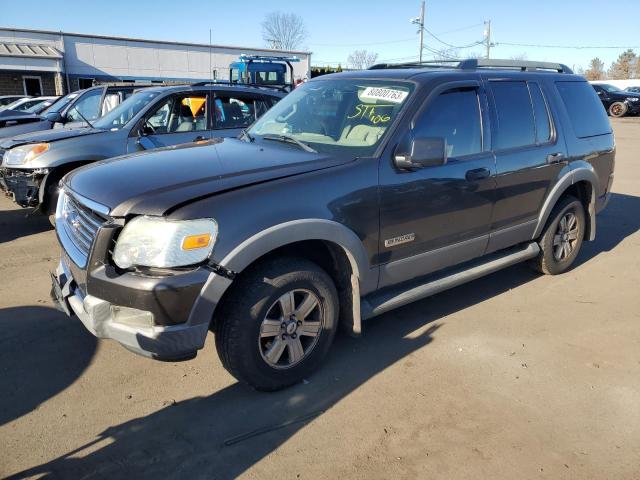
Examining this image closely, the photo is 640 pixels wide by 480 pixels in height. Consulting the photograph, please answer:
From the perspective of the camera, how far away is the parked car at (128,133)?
6.12 meters

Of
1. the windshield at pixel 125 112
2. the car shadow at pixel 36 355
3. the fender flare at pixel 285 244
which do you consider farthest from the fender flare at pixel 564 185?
the windshield at pixel 125 112

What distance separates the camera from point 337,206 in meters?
3.06

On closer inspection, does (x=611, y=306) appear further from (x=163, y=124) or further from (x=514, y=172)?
(x=163, y=124)

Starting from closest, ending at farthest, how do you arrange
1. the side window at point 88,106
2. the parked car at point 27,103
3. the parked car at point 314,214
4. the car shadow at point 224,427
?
1. the car shadow at point 224,427
2. the parked car at point 314,214
3. the side window at point 88,106
4. the parked car at point 27,103

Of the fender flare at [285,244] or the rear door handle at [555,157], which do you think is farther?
the rear door handle at [555,157]

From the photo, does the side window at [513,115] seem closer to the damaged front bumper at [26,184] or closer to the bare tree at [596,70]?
the damaged front bumper at [26,184]

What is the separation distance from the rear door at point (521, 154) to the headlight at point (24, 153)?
5.20 meters

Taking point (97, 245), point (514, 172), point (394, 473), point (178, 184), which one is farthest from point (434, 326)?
point (97, 245)

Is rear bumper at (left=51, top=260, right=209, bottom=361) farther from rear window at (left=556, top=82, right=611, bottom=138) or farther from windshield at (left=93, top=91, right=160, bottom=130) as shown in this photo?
windshield at (left=93, top=91, right=160, bottom=130)

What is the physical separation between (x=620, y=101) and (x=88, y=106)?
A: 101 feet

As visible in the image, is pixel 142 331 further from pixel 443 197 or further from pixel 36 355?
pixel 443 197

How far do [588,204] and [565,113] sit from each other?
1.07 m

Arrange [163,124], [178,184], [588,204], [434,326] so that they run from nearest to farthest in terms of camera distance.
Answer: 1. [178,184]
2. [434,326]
3. [588,204]
4. [163,124]

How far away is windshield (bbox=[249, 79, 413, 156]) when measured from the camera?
347 centimetres
